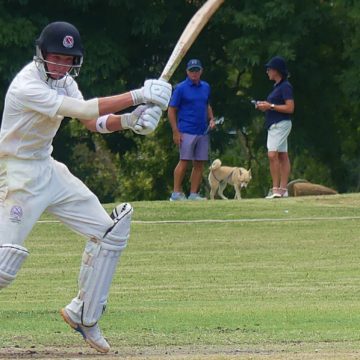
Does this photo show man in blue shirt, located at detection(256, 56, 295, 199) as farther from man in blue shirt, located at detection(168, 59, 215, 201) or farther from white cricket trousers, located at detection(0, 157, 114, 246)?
white cricket trousers, located at detection(0, 157, 114, 246)

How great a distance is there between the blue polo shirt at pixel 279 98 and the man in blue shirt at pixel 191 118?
2.62 feet

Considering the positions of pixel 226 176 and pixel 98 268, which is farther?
pixel 226 176

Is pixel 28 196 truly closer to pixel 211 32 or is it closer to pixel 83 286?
pixel 83 286

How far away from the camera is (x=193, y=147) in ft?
56.7

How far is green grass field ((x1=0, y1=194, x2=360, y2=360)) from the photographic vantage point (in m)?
8.24

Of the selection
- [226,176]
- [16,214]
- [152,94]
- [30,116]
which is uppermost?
[152,94]

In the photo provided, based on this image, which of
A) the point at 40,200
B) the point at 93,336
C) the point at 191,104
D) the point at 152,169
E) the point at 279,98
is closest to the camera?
the point at 40,200

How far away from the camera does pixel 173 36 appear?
2450 cm

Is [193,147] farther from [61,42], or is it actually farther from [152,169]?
[152,169]

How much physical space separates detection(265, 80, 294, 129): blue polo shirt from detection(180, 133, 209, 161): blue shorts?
2.89 feet

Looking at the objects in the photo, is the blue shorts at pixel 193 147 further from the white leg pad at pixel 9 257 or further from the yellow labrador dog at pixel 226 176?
the white leg pad at pixel 9 257

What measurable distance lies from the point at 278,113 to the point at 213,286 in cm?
565

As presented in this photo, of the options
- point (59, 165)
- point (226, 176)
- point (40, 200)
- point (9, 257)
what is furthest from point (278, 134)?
point (9, 257)

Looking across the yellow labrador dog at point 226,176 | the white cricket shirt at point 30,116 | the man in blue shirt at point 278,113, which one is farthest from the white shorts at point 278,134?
the white cricket shirt at point 30,116
